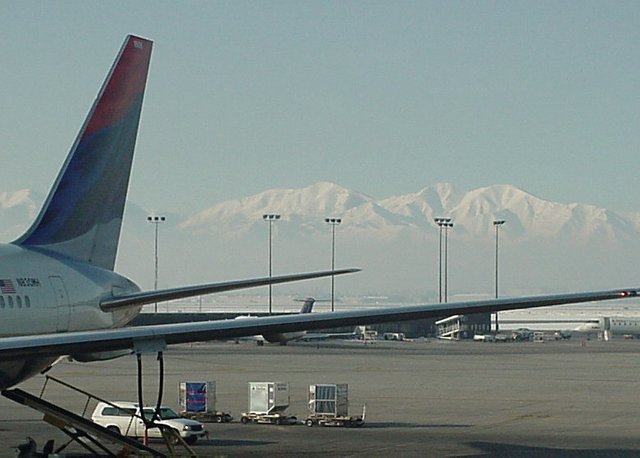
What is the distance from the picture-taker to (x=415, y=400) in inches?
2312

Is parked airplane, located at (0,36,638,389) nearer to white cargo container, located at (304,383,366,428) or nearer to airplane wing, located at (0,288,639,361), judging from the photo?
airplane wing, located at (0,288,639,361)

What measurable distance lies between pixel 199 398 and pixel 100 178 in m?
14.7

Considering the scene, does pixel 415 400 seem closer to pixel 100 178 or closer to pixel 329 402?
pixel 329 402

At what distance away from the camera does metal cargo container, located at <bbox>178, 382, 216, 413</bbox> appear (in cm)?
4781

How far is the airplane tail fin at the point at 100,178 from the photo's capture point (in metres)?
34.8

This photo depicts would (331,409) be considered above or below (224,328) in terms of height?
below

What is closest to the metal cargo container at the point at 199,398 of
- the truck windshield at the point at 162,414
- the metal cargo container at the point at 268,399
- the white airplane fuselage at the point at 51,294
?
the metal cargo container at the point at 268,399

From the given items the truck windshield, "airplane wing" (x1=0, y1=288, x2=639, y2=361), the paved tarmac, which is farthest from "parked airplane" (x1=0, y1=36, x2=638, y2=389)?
the truck windshield

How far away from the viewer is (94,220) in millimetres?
35625

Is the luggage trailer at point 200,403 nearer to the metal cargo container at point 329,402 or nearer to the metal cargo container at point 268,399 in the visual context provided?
the metal cargo container at point 268,399

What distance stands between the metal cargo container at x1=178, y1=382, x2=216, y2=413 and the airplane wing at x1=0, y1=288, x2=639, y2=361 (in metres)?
21.2

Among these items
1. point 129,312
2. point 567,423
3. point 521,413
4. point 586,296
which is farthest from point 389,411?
point 586,296

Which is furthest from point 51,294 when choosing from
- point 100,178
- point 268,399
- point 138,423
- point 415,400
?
point 415,400

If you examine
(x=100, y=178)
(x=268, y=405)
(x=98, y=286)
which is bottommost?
(x=268, y=405)
